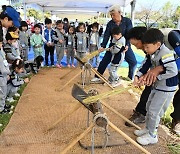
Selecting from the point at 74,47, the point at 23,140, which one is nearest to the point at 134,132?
the point at 23,140

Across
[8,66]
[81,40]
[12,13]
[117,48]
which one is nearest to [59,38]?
[81,40]

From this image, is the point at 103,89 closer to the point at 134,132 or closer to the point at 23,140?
the point at 134,132

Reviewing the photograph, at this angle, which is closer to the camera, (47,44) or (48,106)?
(48,106)

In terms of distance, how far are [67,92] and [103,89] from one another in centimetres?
70

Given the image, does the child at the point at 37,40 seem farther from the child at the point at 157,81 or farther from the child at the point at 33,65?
the child at the point at 157,81

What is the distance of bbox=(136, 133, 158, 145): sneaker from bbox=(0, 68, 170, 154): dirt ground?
0.05 metres

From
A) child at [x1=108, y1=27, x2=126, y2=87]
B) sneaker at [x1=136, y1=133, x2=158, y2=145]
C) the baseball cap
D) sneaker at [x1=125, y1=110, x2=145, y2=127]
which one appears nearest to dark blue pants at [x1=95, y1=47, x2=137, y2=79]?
child at [x1=108, y1=27, x2=126, y2=87]

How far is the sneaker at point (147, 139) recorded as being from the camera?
2.37 metres

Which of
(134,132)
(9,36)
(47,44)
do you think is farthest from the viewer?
(47,44)

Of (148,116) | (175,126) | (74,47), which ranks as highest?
(74,47)

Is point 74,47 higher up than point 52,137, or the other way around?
point 74,47

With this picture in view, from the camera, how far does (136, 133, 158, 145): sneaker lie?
2367 mm

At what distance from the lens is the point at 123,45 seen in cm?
411

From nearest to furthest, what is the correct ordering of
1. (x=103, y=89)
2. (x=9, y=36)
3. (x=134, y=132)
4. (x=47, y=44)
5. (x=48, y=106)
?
1. (x=134, y=132)
2. (x=48, y=106)
3. (x=9, y=36)
4. (x=103, y=89)
5. (x=47, y=44)
